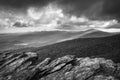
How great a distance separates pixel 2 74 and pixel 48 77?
13.3 meters

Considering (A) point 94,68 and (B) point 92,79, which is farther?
(A) point 94,68

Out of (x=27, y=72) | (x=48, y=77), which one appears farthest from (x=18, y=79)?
(x=48, y=77)

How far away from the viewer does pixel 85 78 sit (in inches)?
874

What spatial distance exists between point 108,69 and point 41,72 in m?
16.1

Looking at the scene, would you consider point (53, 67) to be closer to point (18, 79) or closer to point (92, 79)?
point (18, 79)

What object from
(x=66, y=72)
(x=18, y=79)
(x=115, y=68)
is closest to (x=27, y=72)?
(x=18, y=79)

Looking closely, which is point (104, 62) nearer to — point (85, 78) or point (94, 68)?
point (94, 68)

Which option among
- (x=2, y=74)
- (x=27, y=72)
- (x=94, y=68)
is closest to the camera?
(x=94, y=68)

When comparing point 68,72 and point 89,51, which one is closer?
point 68,72

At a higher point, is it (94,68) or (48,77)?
(94,68)

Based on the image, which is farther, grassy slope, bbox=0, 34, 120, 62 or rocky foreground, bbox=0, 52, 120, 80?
grassy slope, bbox=0, 34, 120, 62

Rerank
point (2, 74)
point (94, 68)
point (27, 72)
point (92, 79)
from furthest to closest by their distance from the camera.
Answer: point (2, 74) → point (27, 72) → point (94, 68) → point (92, 79)

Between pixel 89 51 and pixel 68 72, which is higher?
pixel 68 72

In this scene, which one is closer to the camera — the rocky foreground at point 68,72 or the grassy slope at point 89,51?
the rocky foreground at point 68,72
